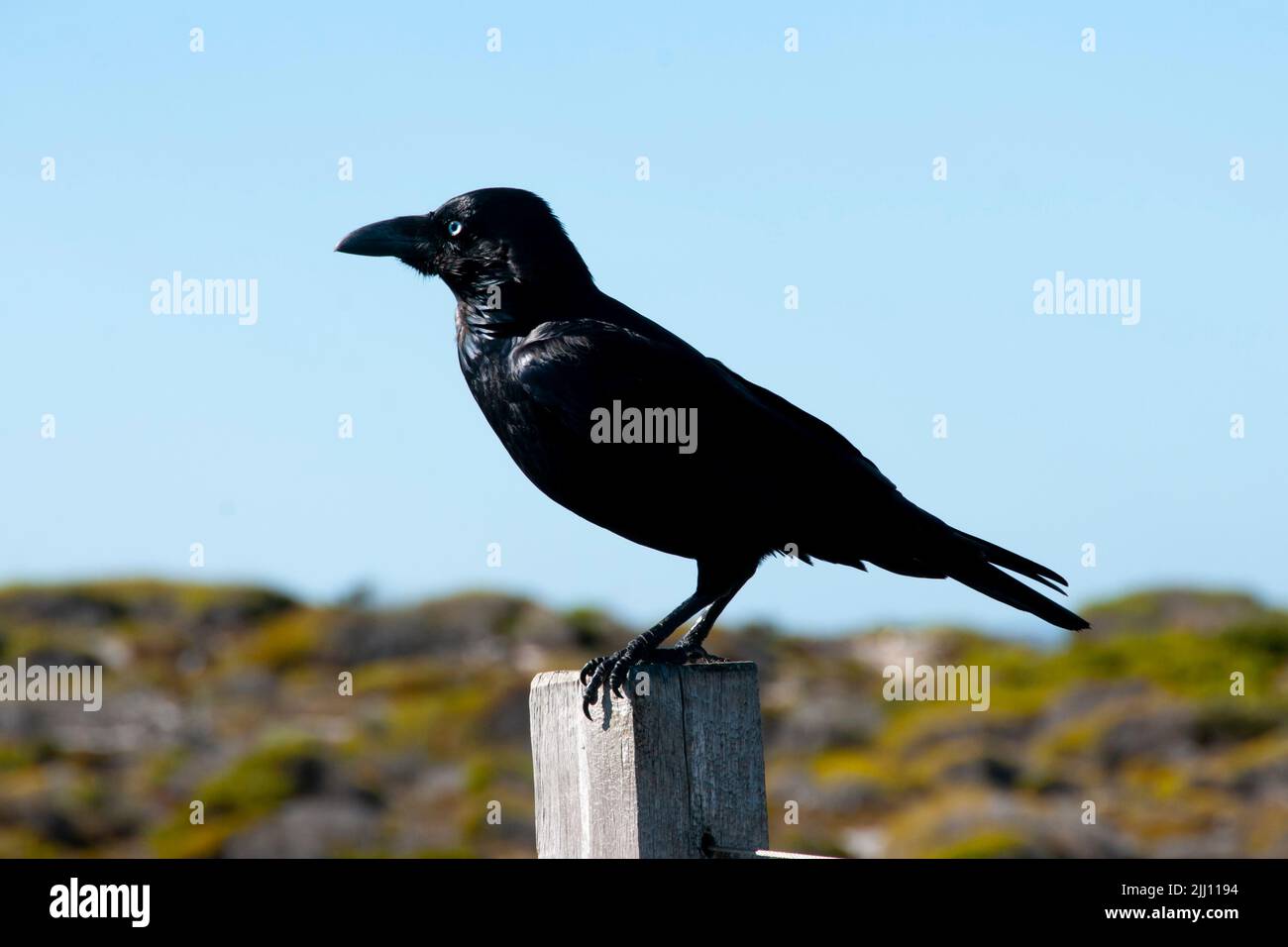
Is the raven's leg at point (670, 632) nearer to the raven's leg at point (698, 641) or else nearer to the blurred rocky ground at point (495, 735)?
the raven's leg at point (698, 641)

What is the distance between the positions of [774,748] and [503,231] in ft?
72.1

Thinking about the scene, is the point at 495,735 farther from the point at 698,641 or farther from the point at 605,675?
the point at 605,675

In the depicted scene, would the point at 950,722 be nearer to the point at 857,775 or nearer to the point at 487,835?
the point at 857,775

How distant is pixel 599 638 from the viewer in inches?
1240

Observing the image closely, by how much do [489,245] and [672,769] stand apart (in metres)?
2.73

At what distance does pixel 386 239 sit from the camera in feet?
20.1

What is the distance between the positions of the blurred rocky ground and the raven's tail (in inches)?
360

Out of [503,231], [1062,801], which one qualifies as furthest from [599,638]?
[503,231]

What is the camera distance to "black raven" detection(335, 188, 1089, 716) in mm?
5055

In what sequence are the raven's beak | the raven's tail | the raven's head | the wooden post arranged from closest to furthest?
the wooden post → the raven's tail → the raven's head → the raven's beak

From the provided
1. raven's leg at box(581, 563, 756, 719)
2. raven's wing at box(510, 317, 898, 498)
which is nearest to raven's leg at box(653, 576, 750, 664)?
raven's leg at box(581, 563, 756, 719)

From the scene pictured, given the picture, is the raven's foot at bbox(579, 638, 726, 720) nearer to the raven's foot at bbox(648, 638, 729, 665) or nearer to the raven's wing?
the raven's foot at bbox(648, 638, 729, 665)

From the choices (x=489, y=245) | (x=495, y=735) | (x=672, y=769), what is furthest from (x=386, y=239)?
(x=495, y=735)
